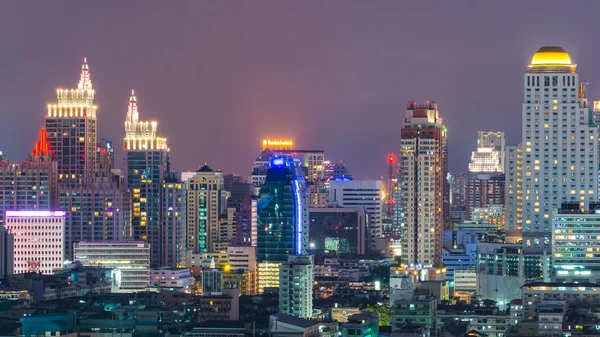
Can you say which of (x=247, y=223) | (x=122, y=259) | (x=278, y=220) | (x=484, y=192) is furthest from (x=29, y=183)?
(x=484, y=192)

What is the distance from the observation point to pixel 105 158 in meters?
142

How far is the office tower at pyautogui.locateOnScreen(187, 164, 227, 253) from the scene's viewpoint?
479 feet

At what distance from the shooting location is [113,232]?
135875 mm

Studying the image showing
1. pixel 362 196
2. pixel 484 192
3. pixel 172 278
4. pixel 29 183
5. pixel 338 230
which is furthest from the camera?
pixel 484 192

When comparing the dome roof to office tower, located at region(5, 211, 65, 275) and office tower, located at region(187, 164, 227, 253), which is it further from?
office tower, located at region(187, 164, 227, 253)

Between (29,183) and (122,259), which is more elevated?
(29,183)

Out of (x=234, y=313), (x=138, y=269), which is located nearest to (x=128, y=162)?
(x=138, y=269)

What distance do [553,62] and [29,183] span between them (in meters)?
35.2

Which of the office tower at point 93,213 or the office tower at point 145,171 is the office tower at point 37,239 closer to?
the office tower at point 93,213

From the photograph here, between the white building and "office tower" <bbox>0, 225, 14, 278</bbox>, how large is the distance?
26.6ft

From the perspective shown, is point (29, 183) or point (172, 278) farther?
point (29, 183)

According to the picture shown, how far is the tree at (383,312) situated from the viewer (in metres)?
104

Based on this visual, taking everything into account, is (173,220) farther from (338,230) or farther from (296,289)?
(296,289)

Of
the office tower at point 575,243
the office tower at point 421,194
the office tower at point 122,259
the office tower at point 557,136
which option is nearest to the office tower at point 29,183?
the office tower at point 122,259
